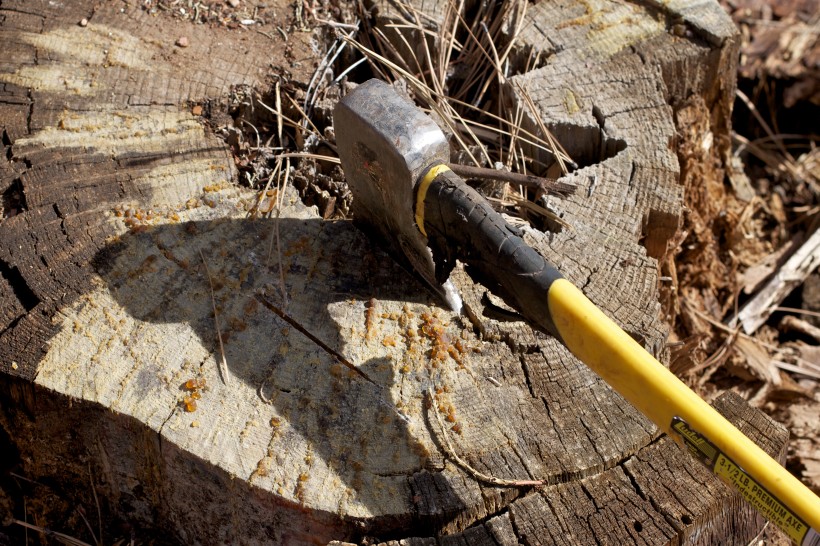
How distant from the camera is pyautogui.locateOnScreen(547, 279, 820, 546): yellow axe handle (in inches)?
66.9

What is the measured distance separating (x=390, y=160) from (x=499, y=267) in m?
0.42

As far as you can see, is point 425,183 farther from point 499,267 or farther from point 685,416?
point 685,416

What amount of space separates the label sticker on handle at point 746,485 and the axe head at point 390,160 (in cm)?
77

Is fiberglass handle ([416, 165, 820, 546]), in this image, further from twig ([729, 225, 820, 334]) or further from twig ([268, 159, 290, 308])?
twig ([729, 225, 820, 334])

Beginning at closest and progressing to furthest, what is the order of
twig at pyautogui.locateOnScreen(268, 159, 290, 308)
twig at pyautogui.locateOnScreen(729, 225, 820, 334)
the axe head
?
the axe head, twig at pyautogui.locateOnScreen(268, 159, 290, 308), twig at pyautogui.locateOnScreen(729, 225, 820, 334)

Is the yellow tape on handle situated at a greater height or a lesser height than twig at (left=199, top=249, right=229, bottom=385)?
greater

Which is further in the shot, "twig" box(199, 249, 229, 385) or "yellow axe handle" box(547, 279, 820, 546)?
"twig" box(199, 249, 229, 385)

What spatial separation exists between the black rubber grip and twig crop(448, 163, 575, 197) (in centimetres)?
7

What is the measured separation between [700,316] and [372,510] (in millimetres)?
1825

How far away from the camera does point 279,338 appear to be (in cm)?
230

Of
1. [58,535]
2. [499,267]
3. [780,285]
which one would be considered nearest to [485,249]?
[499,267]

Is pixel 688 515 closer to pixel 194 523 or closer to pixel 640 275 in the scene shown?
pixel 640 275

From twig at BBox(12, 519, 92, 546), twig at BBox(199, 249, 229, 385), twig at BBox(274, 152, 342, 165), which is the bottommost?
twig at BBox(12, 519, 92, 546)

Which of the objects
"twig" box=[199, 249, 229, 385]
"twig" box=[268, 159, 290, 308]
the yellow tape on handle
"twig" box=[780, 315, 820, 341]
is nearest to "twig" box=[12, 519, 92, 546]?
"twig" box=[199, 249, 229, 385]
